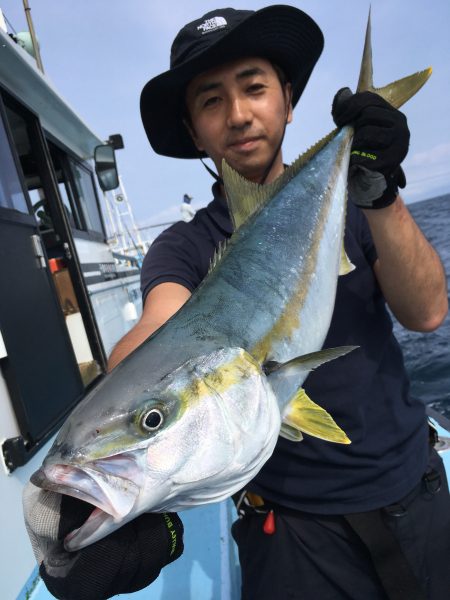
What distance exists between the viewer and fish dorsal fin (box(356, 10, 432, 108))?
188cm

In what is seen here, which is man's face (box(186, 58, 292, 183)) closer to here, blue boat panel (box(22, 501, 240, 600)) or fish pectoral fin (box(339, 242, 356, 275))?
fish pectoral fin (box(339, 242, 356, 275))

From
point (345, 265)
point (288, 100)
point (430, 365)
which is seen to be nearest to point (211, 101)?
point (288, 100)

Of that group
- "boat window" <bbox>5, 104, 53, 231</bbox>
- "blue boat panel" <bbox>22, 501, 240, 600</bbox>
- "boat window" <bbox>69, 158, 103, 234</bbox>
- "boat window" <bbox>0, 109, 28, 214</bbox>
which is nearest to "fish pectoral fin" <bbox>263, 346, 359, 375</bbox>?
"blue boat panel" <bbox>22, 501, 240, 600</bbox>

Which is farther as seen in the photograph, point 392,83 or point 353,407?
point 392,83

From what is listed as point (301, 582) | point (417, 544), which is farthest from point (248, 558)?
point (417, 544)

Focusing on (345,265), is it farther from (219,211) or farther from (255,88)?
(255,88)

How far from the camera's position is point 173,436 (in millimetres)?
996

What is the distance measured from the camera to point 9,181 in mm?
3227

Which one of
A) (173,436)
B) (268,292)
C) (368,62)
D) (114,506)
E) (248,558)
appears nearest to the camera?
(114,506)

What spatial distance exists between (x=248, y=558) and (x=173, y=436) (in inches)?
43.1

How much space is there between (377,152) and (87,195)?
5.55m

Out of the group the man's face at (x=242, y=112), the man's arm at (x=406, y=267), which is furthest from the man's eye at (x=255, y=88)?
the man's arm at (x=406, y=267)

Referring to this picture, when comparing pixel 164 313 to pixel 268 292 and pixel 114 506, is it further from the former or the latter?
pixel 114 506

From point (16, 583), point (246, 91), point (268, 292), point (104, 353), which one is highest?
point (246, 91)
